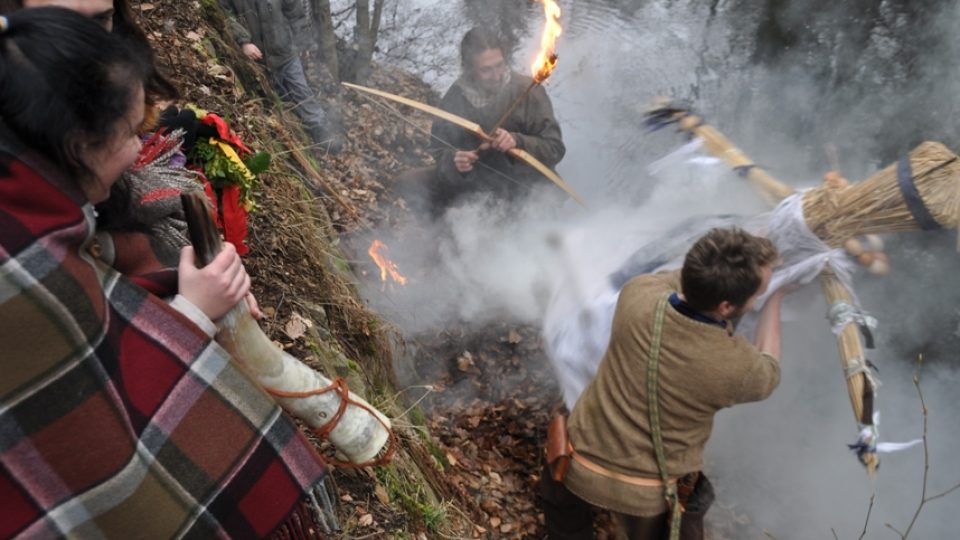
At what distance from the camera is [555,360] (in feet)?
13.4

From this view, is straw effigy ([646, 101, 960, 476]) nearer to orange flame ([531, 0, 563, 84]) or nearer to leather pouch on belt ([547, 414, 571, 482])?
leather pouch on belt ([547, 414, 571, 482])

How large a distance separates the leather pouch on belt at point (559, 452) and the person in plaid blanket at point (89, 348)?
197 centimetres

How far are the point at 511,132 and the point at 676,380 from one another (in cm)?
306

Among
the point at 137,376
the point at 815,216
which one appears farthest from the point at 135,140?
the point at 815,216

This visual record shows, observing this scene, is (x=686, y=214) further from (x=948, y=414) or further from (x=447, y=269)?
(x=948, y=414)

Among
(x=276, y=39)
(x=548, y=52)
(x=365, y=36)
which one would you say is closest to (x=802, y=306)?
(x=548, y=52)

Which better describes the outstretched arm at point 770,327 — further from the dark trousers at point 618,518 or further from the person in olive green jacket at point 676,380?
the dark trousers at point 618,518

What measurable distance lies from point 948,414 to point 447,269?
418 centimetres

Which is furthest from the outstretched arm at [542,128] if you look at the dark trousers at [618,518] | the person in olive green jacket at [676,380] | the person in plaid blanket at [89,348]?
the person in plaid blanket at [89,348]

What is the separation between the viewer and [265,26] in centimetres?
566

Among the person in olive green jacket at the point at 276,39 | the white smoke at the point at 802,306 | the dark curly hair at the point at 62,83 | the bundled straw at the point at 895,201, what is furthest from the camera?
the person in olive green jacket at the point at 276,39

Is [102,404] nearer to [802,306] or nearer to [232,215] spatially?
[232,215]

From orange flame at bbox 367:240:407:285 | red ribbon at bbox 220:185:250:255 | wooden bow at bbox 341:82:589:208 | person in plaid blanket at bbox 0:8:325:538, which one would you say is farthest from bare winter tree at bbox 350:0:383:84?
person in plaid blanket at bbox 0:8:325:538

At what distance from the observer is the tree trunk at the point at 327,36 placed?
7.32 m
